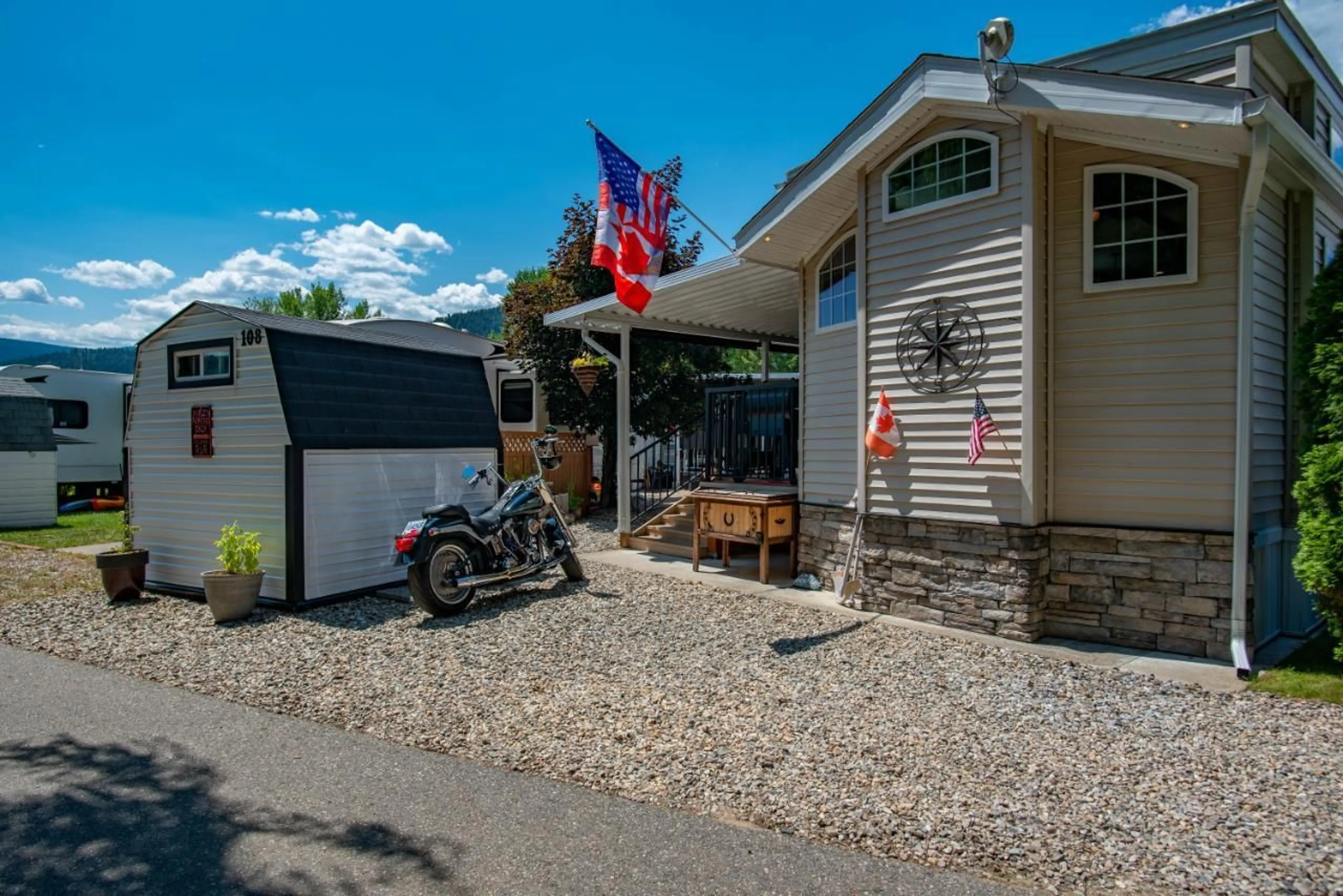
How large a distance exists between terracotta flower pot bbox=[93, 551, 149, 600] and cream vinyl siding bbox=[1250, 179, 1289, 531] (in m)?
9.20

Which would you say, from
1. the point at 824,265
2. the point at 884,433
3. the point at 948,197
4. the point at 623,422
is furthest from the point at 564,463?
the point at 948,197

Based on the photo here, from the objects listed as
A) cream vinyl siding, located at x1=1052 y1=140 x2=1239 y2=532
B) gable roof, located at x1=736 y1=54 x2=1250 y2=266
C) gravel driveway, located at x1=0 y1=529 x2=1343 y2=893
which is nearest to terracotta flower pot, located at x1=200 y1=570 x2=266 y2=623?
gravel driveway, located at x1=0 y1=529 x2=1343 y2=893

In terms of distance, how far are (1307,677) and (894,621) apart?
2552mm

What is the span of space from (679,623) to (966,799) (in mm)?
3206

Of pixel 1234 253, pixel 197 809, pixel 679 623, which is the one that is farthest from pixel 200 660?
pixel 1234 253

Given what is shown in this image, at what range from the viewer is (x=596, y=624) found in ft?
20.5

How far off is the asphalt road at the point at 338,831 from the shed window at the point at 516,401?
1089cm

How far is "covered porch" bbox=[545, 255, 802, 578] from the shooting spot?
863 centimetres

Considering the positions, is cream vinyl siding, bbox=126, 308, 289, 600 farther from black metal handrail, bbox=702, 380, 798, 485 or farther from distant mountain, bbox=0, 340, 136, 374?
distant mountain, bbox=0, 340, 136, 374

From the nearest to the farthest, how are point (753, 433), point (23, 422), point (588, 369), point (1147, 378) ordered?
point (1147, 378) → point (753, 433) → point (588, 369) → point (23, 422)

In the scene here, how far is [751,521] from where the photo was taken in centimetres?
793

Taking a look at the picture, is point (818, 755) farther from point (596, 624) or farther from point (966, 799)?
point (596, 624)

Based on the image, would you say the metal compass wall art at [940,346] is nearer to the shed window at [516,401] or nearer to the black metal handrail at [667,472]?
the black metal handrail at [667,472]

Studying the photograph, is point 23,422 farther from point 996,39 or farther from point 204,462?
point 996,39
